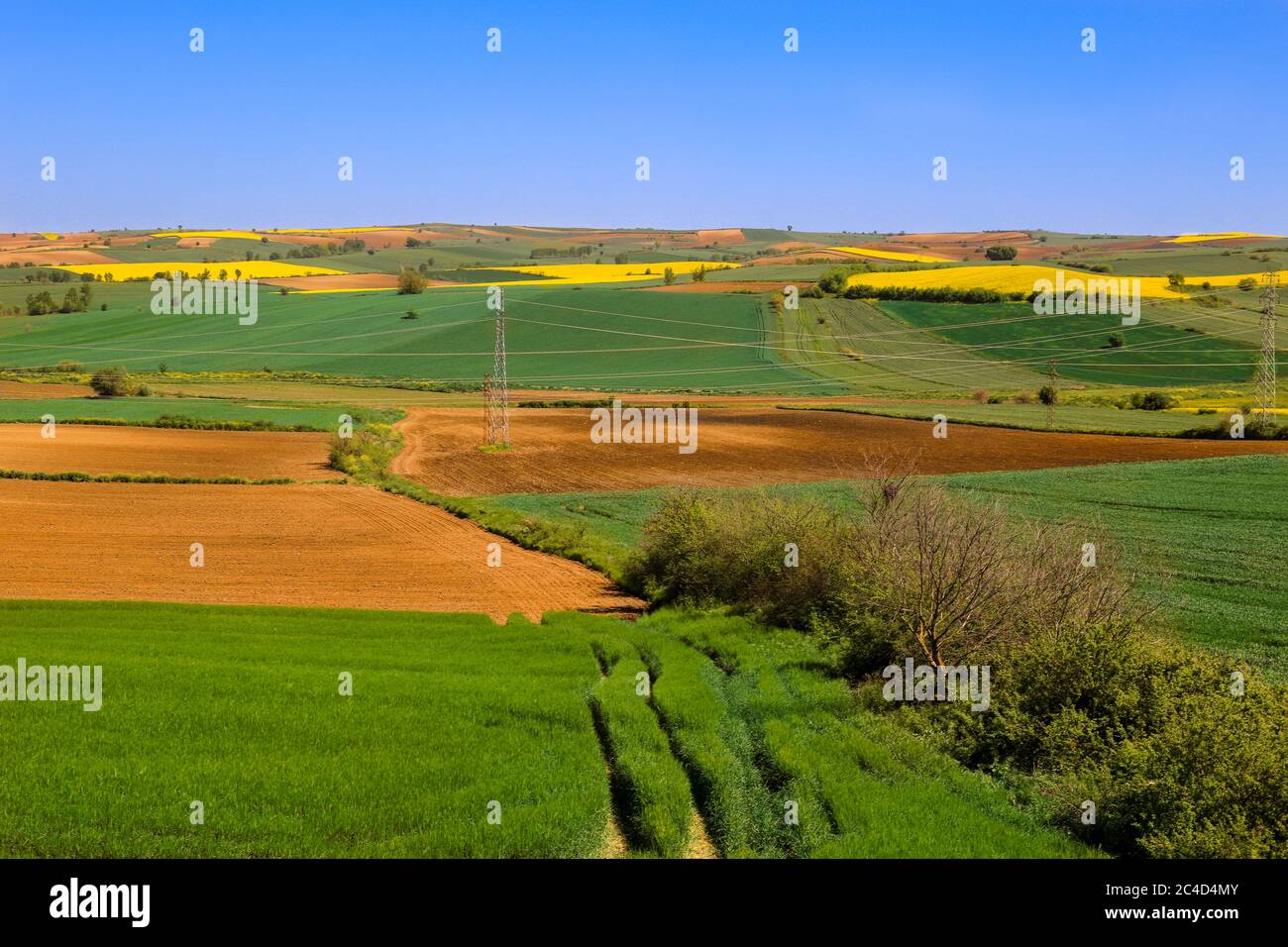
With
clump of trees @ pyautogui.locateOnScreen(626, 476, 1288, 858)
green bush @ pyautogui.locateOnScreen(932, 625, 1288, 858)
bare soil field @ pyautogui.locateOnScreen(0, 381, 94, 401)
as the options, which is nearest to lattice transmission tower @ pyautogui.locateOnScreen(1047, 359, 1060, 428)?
clump of trees @ pyautogui.locateOnScreen(626, 476, 1288, 858)

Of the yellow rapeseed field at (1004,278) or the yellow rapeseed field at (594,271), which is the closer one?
the yellow rapeseed field at (1004,278)

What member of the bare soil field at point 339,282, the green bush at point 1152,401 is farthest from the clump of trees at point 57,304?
the green bush at point 1152,401

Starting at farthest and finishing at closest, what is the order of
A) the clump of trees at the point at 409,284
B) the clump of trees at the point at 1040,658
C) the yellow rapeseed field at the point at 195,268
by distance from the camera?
1. the yellow rapeseed field at the point at 195,268
2. the clump of trees at the point at 409,284
3. the clump of trees at the point at 1040,658

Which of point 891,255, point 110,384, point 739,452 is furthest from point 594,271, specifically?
point 739,452

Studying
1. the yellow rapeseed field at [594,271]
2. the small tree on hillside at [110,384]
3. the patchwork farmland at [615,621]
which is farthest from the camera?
the yellow rapeseed field at [594,271]

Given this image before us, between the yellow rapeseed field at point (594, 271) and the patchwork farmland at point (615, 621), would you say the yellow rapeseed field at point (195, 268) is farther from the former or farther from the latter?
the patchwork farmland at point (615, 621)

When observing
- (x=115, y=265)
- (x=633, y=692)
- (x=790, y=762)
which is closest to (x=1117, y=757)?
(x=790, y=762)
